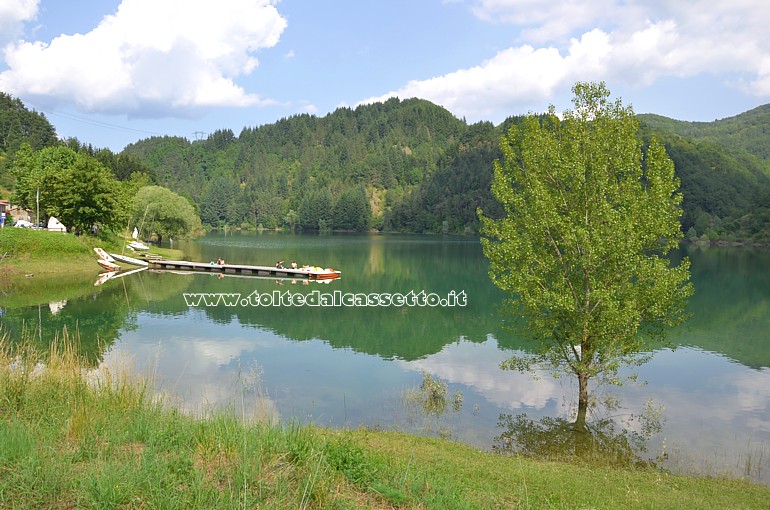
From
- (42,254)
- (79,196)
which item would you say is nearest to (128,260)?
(79,196)

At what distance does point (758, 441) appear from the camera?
18.0 meters

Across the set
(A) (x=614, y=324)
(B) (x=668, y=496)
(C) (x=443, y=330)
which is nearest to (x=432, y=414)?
(A) (x=614, y=324)

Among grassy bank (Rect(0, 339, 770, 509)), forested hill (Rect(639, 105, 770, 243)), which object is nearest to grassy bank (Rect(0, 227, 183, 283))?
grassy bank (Rect(0, 339, 770, 509))

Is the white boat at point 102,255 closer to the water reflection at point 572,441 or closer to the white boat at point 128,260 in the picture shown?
the white boat at point 128,260

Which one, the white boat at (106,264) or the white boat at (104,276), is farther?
the white boat at (106,264)

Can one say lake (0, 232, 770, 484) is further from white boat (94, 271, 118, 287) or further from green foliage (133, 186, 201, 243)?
green foliage (133, 186, 201, 243)

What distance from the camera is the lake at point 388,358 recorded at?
19.0 meters

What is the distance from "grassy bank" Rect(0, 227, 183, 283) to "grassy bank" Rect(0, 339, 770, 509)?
4588 cm

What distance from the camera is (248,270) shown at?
65688mm

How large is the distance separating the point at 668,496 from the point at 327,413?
11.8 m

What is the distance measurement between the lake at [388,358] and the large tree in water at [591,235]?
315 cm

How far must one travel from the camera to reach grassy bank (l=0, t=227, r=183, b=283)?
168ft

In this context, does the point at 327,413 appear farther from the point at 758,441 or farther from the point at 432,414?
the point at 758,441

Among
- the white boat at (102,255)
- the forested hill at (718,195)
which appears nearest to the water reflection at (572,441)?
the white boat at (102,255)
